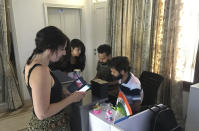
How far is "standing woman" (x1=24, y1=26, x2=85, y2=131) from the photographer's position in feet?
3.12

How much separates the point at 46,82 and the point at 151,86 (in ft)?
5.21

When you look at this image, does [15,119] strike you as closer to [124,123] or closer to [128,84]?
[128,84]

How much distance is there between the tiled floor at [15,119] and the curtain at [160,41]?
2.09 meters

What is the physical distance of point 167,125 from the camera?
4.48 ft

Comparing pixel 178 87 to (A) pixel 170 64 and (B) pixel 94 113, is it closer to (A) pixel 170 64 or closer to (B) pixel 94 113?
(A) pixel 170 64

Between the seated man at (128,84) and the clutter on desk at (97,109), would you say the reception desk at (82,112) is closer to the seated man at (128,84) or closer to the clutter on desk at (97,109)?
the clutter on desk at (97,109)

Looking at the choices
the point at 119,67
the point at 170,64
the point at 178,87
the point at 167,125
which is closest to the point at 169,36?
the point at 170,64

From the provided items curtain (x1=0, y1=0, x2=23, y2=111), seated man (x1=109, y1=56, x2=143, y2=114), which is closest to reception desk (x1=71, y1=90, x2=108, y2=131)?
seated man (x1=109, y1=56, x2=143, y2=114)

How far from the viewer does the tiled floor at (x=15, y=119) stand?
261 cm

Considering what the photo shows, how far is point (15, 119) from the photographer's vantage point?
2.85 m

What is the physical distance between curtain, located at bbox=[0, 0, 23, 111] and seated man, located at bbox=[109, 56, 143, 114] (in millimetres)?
2218

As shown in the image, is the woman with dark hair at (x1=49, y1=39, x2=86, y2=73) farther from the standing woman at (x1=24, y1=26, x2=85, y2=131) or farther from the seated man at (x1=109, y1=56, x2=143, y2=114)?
the standing woman at (x1=24, y1=26, x2=85, y2=131)

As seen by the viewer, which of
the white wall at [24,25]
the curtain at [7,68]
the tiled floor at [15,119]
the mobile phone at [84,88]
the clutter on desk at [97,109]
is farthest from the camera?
the white wall at [24,25]

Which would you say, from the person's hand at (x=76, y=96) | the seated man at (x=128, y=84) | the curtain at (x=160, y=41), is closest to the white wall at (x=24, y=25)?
the curtain at (x=160, y=41)
